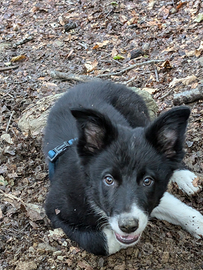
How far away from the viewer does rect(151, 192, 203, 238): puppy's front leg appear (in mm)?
3967

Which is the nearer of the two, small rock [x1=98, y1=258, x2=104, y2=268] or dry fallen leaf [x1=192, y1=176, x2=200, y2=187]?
small rock [x1=98, y1=258, x2=104, y2=268]

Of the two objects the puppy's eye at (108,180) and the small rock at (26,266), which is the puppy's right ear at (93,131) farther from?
the small rock at (26,266)

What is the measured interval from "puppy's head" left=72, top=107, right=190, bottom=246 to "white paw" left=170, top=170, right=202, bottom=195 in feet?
4.30

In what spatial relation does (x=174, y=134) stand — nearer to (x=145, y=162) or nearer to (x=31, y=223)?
(x=145, y=162)

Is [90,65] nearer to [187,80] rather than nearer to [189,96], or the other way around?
[187,80]

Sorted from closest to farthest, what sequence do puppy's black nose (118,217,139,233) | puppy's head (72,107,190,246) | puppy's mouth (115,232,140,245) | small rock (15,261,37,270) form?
puppy's black nose (118,217,139,233)
puppy's head (72,107,190,246)
puppy's mouth (115,232,140,245)
small rock (15,261,37,270)

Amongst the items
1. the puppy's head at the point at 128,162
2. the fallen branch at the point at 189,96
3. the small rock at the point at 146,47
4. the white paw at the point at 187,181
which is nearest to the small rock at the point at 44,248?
the puppy's head at the point at 128,162

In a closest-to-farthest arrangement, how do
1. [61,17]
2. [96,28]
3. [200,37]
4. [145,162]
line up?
[145,162] < [200,37] < [96,28] < [61,17]

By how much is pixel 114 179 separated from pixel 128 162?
20cm

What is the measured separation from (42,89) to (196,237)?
4777 millimetres

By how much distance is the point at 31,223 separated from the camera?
4.03 meters

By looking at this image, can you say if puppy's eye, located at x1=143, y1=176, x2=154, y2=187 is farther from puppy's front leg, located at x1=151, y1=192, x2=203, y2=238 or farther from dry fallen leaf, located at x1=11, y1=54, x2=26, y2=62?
dry fallen leaf, located at x1=11, y1=54, x2=26, y2=62

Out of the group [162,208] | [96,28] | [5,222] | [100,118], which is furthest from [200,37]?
[5,222]

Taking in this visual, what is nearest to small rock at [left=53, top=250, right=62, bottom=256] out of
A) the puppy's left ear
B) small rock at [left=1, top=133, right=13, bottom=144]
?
the puppy's left ear
